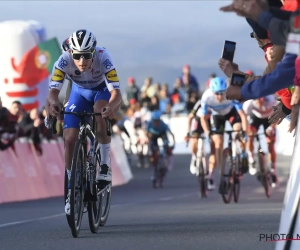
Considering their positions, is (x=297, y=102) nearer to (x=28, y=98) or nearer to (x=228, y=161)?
(x=228, y=161)

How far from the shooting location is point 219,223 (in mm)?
12375

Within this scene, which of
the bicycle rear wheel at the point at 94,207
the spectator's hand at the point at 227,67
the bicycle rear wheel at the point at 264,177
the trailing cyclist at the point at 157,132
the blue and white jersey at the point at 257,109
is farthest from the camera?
the trailing cyclist at the point at 157,132

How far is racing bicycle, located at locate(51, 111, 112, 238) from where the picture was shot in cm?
1061

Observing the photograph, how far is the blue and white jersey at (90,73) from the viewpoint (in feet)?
38.6

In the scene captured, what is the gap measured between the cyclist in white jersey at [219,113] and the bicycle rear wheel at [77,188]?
32.1 feet

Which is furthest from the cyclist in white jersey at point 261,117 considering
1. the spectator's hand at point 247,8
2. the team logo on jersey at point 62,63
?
the spectator's hand at point 247,8

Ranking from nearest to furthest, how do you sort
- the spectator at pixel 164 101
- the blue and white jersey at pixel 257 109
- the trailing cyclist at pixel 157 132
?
the blue and white jersey at pixel 257 109, the trailing cyclist at pixel 157 132, the spectator at pixel 164 101

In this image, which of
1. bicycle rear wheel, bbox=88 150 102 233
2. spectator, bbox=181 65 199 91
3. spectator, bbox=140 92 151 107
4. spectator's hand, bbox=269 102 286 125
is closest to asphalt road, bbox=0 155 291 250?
bicycle rear wheel, bbox=88 150 102 233

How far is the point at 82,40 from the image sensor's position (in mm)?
11430

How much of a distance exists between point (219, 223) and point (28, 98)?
64.5ft

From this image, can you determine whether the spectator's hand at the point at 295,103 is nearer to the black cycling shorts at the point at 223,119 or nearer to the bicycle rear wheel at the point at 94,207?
the bicycle rear wheel at the point at 94,207

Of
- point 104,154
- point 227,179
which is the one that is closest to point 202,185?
point 227,179

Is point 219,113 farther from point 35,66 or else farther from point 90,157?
point 35,66

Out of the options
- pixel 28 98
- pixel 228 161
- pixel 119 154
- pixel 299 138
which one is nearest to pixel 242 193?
pixel 228 161
